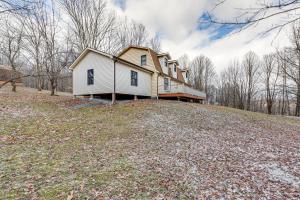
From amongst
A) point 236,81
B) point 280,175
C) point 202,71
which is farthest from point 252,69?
point 280,175

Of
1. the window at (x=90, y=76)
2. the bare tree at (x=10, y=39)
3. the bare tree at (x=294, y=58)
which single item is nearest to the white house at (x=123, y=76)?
the window at (x=90, y=76)

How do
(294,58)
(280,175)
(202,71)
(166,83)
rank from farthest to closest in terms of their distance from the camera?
Answer: (202,71), (166,83), (294,58), (280,175)

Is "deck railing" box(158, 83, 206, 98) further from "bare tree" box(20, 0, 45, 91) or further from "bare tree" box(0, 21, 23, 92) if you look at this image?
"bare tree" box(0, 21, 23, 92)

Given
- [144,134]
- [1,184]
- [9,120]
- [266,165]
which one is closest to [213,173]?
[266,165]

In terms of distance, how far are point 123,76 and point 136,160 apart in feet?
34.9

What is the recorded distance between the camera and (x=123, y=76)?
15.0 m

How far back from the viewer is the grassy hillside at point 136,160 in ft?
12.6

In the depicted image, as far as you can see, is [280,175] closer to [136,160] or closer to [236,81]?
[136,160]

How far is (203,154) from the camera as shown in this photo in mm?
6125

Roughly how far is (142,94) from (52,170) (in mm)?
13705

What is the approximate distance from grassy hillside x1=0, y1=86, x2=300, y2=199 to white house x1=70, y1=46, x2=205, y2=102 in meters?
5.47

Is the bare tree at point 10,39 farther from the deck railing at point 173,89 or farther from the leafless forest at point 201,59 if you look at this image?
the deck railing at point 173,89

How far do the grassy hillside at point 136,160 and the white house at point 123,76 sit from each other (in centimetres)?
547

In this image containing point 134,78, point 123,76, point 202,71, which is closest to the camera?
point 123,76
